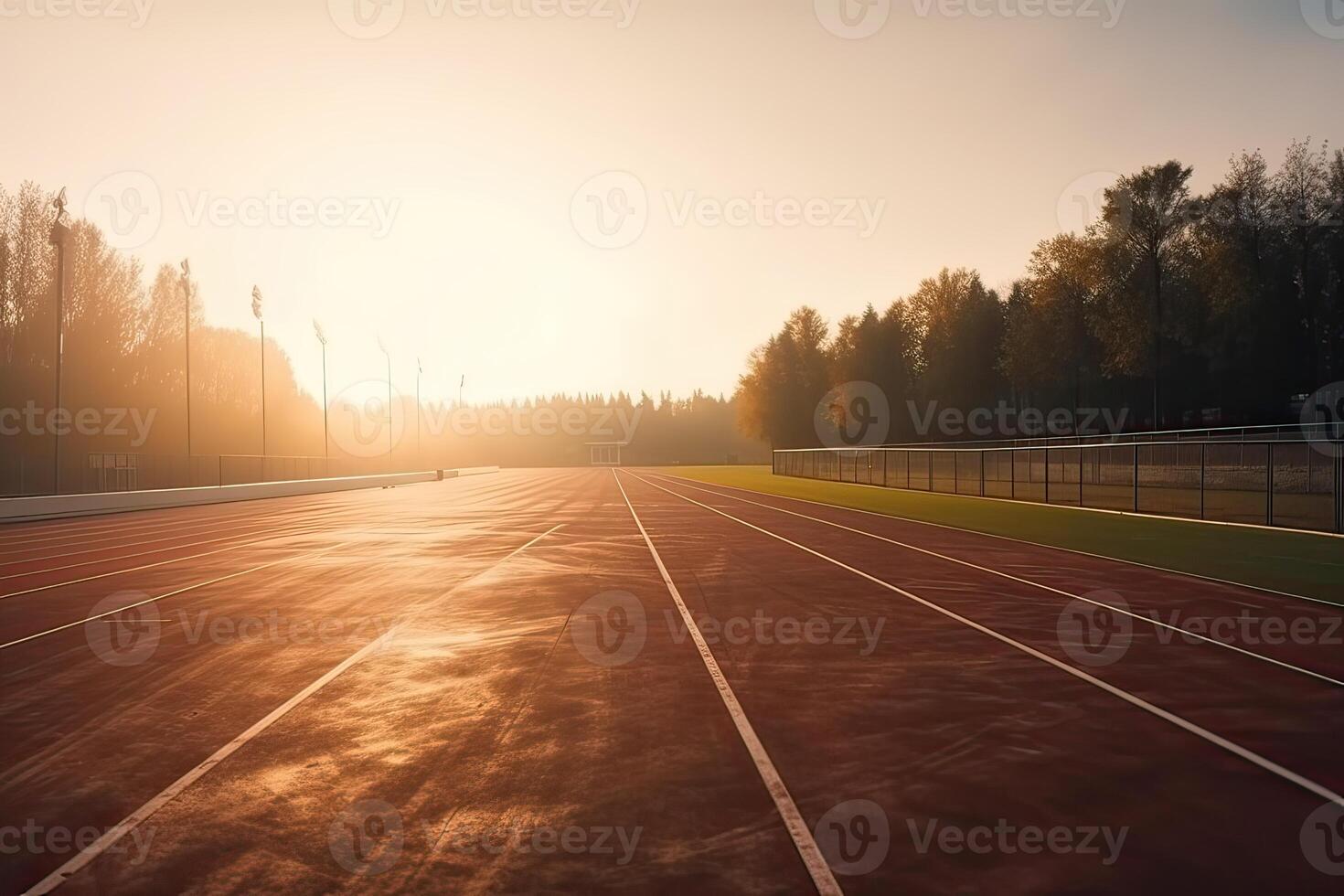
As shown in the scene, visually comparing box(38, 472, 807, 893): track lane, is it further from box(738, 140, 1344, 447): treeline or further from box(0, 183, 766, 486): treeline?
box(738, 140, 1344, 447): treeline

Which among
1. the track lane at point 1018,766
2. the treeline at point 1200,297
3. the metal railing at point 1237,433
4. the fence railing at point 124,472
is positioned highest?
the treeline at point 1200,297

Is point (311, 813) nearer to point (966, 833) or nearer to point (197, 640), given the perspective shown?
point (966, 833)

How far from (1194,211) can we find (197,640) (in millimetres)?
60062

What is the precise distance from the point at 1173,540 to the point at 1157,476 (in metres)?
19.5

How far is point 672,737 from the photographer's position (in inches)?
226

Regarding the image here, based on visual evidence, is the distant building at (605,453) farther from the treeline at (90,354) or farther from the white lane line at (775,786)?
the white lane line at (775,786)

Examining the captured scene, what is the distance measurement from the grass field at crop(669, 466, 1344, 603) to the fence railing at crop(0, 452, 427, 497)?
3809 cm

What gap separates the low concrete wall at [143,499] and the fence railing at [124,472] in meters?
4.11

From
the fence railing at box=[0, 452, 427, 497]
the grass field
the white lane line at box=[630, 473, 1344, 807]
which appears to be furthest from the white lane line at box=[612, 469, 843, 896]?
the fence railing at box=[0, 452, 427, 497]

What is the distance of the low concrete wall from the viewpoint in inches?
1095

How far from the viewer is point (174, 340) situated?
234 feet

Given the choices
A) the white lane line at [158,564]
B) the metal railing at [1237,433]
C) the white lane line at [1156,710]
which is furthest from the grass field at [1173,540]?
the white lane line at [158,564]

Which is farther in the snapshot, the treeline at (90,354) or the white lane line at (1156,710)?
the treeline at (90,354)

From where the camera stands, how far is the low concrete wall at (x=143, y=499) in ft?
91.2
